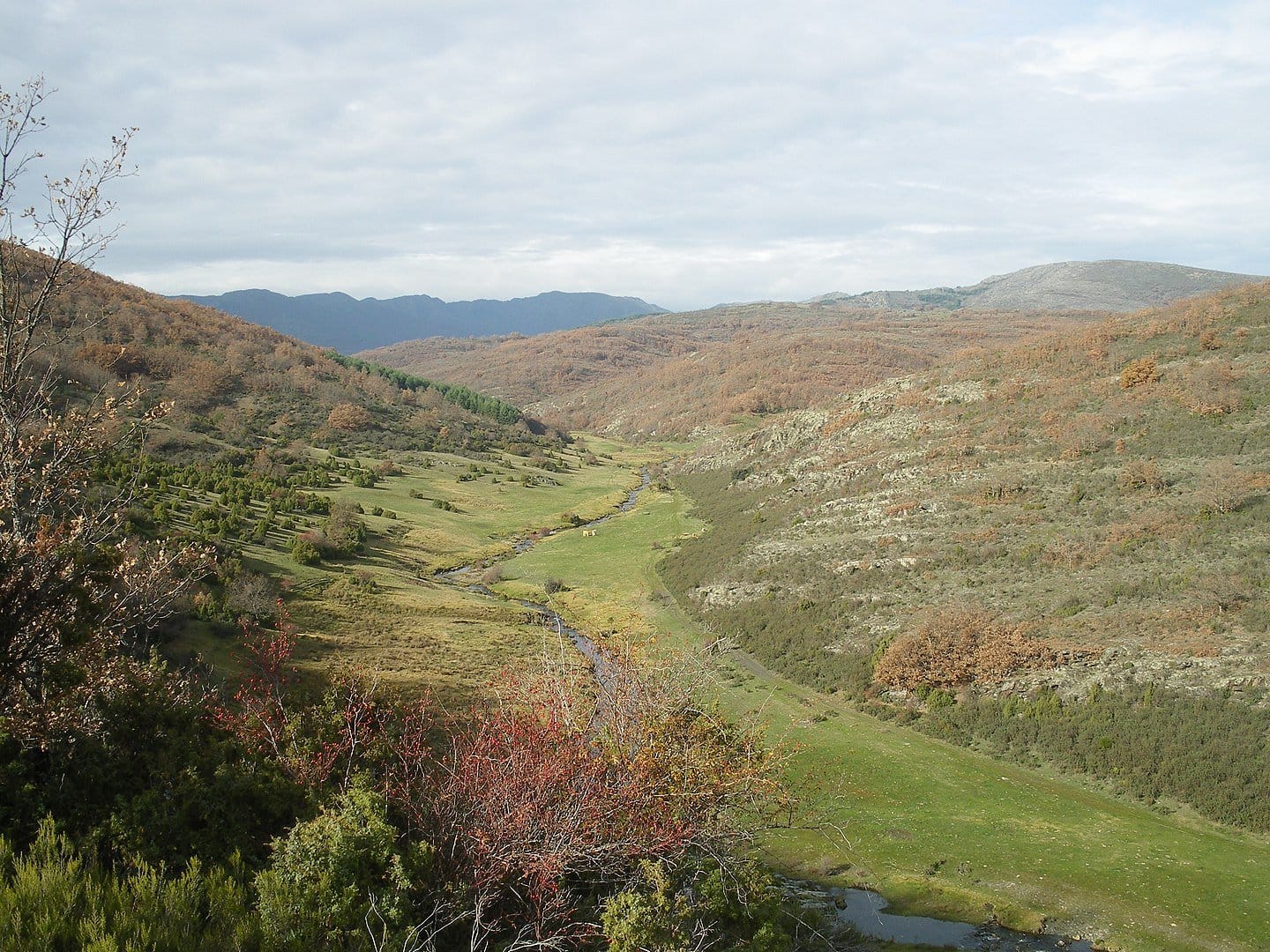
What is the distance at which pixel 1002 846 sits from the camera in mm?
19281

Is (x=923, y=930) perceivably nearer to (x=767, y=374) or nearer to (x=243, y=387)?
(x=243, y=387)

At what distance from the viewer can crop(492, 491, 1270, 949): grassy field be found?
16.3 m

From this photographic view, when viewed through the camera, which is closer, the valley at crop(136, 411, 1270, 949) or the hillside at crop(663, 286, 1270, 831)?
the valley at crop(136, 411, 1270, 949)

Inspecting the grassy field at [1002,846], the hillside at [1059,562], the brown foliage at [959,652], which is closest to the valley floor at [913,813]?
the grassy field at [1002,846]

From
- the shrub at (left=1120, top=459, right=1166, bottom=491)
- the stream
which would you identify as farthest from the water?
the shrub at (left=1120, top=459, right=1166, bottom=491)

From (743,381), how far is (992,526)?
9827 cm

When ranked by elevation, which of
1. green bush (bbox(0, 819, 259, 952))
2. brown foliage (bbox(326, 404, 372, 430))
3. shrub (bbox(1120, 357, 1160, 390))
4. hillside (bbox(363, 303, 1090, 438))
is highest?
hillside (bbox(363, 303, 1090, 438))

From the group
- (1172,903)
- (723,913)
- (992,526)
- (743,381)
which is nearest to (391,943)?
(723,913)

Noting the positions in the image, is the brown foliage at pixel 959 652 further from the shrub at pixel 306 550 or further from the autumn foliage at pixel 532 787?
the shrub at pixel 306 550

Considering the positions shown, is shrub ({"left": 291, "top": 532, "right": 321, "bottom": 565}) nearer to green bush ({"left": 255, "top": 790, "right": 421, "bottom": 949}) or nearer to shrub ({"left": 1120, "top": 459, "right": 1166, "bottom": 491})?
green bush ({"left": 255, "top": 790, "right": 421, "bottom": 949})

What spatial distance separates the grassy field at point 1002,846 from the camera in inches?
642

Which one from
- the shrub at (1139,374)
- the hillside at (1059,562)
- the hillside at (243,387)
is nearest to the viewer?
the hillside at (1059,562)

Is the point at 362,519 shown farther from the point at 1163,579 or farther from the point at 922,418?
the point at 1163,579

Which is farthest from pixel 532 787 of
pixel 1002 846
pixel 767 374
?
pixel 767 374
